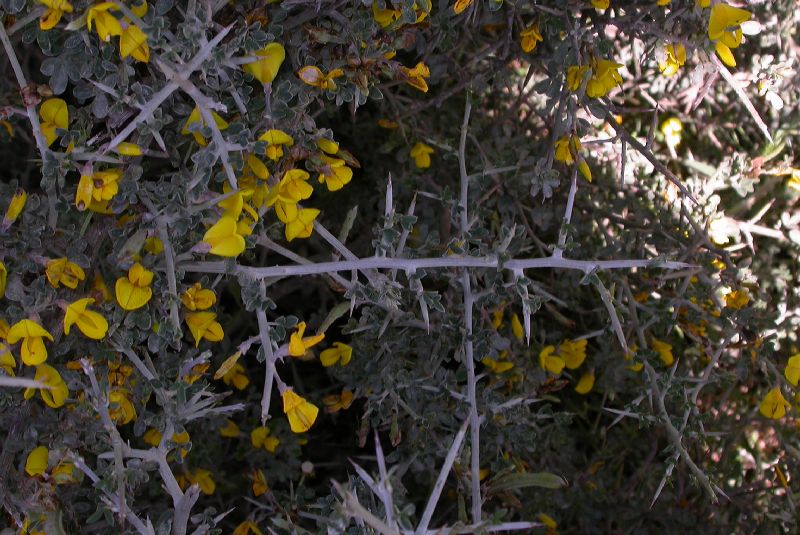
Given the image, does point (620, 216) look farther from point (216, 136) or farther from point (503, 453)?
point (216, 136)

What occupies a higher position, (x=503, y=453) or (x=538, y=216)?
(x=538, y=216)

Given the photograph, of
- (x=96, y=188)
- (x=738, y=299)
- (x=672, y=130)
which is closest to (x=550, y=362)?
(x=738, y=299)

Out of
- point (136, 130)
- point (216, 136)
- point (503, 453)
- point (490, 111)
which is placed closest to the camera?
point (216, 136)

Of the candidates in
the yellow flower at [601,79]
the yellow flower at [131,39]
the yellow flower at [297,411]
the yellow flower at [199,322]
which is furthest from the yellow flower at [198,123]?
the yellow flower at [601,79]

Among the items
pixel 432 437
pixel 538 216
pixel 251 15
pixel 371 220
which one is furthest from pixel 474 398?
pixel 251 15

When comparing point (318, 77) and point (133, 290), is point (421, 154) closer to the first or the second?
point (318, 77)

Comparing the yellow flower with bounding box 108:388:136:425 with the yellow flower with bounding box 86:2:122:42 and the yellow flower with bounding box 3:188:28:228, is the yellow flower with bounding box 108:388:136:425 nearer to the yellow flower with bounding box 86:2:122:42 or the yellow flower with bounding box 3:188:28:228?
the yellow flower with bounding box 3:188:28:228

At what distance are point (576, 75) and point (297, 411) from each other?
27.3 inches

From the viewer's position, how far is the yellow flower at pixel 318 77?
1.23 meters

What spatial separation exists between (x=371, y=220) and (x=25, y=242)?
2.49 ft

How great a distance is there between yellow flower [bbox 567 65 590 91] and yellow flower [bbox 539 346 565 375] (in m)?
0.51

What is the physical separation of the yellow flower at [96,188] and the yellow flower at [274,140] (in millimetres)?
208

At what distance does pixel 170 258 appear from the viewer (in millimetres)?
1168

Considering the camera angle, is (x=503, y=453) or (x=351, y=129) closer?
(x=503, y=453)
